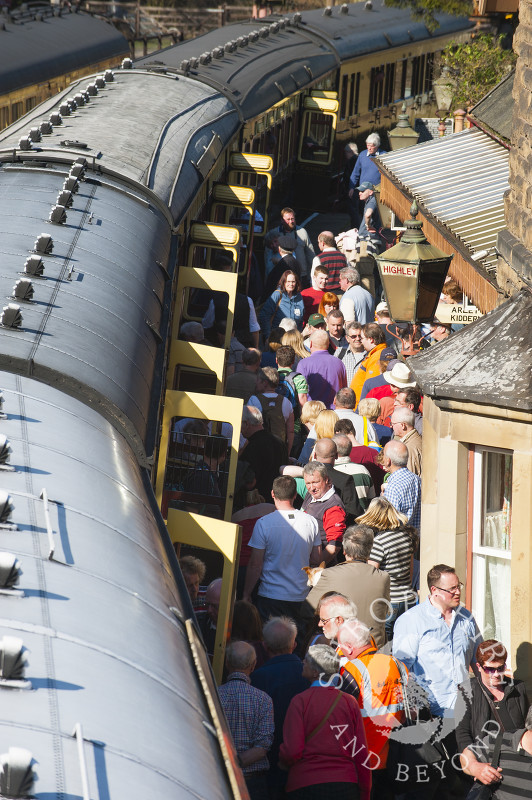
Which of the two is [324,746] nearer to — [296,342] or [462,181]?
[296,342]

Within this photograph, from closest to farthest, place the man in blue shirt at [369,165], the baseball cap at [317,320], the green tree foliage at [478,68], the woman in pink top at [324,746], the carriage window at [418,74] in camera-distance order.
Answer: the woman in pink top at [324,746], the baseball cap at [317,320], the man in blue shirt at [369,165], the green tree foliage at [478,68], the carriage window at [418,74]

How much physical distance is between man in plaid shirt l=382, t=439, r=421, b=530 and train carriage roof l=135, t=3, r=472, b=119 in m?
8.36

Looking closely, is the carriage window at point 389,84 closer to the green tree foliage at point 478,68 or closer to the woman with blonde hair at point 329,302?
the green tree foliage at point 478,68

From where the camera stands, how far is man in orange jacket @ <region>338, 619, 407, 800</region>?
542 centimetres

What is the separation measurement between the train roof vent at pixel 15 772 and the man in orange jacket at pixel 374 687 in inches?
123

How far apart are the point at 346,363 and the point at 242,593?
3.67 metres

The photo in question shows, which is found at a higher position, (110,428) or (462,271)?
(110,428)

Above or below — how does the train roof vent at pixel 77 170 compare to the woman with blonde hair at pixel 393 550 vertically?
above

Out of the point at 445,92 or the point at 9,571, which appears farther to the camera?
the point at 445,92

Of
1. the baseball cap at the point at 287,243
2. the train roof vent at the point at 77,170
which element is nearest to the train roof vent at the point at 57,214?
the train roof vent at the point at 77,170

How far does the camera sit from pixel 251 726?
5.18 metres

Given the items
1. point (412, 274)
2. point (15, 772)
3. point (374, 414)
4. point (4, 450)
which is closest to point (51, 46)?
point (374, 414)

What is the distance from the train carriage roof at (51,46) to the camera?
1786 centimetres

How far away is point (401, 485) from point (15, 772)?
5432mm
